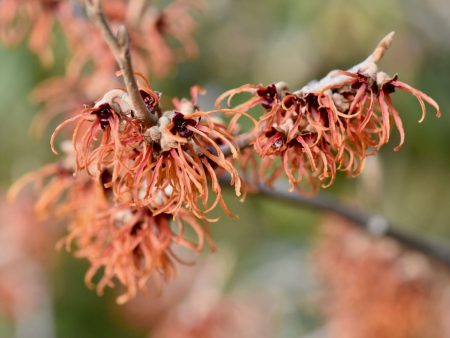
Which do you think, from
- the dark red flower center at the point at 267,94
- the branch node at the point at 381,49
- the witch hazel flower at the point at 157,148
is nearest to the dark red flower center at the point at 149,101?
the witch hazel flower at the point at 157,148

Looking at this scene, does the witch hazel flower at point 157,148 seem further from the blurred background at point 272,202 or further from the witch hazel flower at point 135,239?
the blurred background at point 272,202

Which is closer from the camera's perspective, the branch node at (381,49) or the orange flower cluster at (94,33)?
the branch node at (381,49)

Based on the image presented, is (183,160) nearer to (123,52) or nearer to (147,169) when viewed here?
(147,169)

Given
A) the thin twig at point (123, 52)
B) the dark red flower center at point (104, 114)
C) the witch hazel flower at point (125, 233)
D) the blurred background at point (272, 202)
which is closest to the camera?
the thin twig at point (123, 52)

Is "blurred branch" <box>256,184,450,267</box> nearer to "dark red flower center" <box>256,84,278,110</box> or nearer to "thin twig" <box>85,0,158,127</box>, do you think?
"dark red flower center" <box>256,84,278,110</box>

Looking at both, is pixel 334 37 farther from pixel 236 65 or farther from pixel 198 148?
pixel 198 148

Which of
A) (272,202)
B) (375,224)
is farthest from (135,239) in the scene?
(272,202)

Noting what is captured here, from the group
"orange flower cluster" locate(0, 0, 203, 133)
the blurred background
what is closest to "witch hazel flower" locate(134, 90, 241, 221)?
"orange flower cluster" locate(0, 0, 203, 133)
